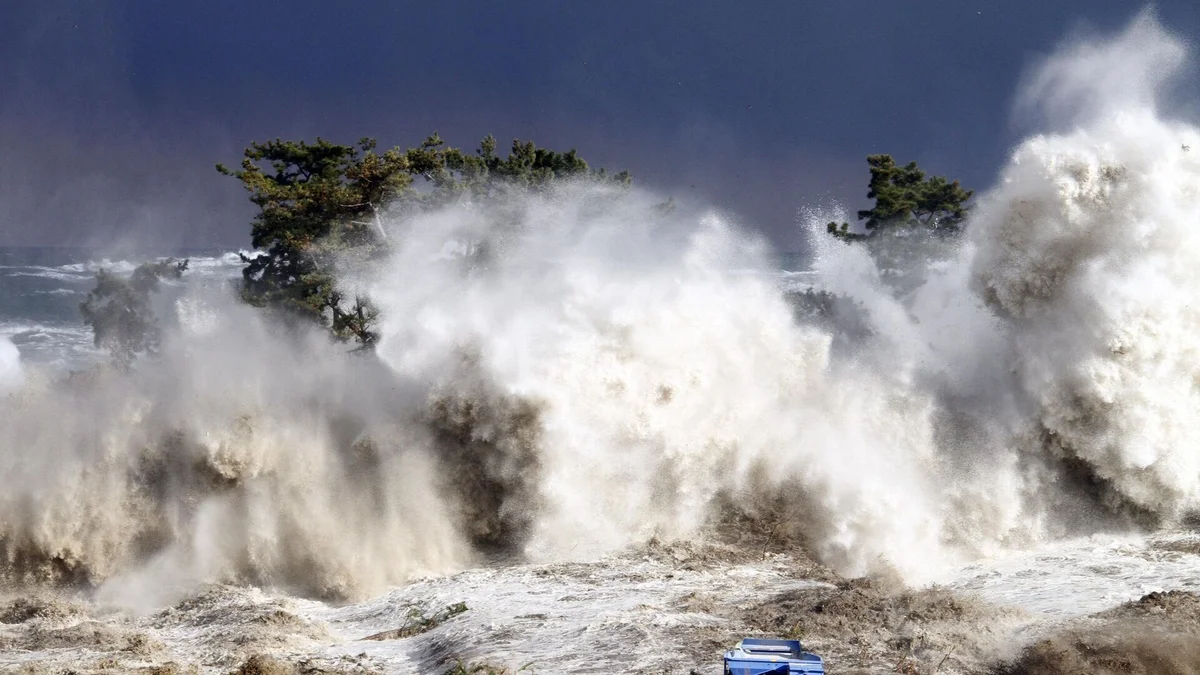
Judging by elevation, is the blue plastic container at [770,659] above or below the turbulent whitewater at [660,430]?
below

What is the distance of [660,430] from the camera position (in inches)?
793

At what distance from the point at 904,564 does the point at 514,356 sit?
7267 mm

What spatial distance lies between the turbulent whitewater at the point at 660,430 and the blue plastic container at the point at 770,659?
595 centimetres

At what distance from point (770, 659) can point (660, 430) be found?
30.3 ft

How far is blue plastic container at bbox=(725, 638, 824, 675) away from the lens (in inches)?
426

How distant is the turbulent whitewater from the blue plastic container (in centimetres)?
595

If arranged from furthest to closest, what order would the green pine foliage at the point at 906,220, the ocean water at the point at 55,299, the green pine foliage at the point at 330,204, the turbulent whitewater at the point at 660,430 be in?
the ocean water at the point at 55,299
the green pine foliage at the point at 906,220
the green pine foliage at the point at 330,204
the turbulent whitewater at the point at 660,430

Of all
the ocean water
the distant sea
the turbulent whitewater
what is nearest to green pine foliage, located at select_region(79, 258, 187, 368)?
the distant sea

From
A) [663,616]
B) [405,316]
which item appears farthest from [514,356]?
[663,616]

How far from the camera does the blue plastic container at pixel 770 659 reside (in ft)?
35.5

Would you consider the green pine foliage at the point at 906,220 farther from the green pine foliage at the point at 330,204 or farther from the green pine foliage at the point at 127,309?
the green pine foliage at the point at 127,309

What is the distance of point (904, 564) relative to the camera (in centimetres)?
1794

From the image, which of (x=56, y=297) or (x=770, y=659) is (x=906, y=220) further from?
(x=56, y=297)

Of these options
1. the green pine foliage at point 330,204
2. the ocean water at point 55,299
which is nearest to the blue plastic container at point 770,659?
the green pine foliage at point 330,204
